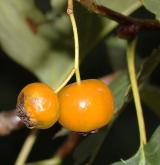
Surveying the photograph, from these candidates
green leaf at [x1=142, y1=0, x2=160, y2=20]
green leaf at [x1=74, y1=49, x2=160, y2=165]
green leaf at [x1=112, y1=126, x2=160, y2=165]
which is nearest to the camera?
green leaf at [x1=142, y1=0, x2=160, y2=20]

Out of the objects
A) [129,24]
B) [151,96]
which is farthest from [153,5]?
[151,96]

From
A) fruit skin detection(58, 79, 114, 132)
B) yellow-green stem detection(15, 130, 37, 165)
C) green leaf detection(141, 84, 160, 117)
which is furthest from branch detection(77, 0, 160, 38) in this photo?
yellow-green stem detection(15, 130, 37, 165)

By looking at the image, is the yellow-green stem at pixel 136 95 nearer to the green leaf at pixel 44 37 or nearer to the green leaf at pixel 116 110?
the green leaf at pixel 116 110

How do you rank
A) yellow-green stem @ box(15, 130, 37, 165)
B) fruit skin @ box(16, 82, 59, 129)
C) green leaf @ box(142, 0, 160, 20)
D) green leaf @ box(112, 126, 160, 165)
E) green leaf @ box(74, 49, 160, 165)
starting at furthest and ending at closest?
1. yellow-green stem @ box(15, 130, 37, 165)
2. green leaf @ box(74, 49, 160, 165)
3. green leaf @ box(112, 126, 160, 165)
4. green leaf @ box(142, 0, 160, 20)
5. fruit skin @ box(16, 82, 59, 129)

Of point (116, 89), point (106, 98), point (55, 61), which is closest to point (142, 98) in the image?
point (116, 89)

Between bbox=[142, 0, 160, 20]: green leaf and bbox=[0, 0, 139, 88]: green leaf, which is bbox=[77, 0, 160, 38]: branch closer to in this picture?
bbox=[142, 0, 160, 20]: green leaf

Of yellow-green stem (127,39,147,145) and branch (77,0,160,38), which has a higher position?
branch (77,0,160,38)

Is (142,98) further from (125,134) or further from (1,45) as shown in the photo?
(125,134)

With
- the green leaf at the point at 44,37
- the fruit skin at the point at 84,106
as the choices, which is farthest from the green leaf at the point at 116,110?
the fruit skin at the point at 84,106
